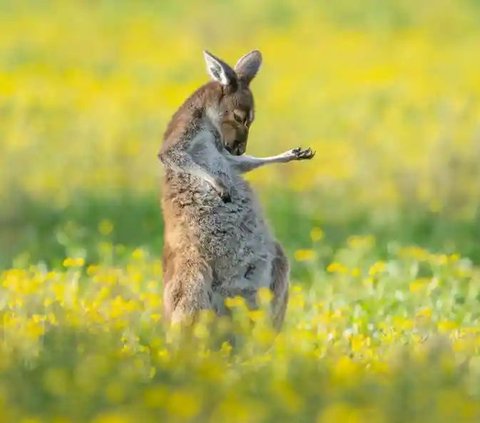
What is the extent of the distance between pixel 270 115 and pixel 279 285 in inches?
375

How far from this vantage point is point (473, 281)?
8.45m

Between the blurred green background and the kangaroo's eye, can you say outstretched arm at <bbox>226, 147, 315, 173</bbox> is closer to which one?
the kangaroo's eye

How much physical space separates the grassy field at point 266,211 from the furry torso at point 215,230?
0.72 feet

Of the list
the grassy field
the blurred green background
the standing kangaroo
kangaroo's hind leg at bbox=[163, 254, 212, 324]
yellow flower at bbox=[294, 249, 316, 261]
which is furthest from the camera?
the blurred green background

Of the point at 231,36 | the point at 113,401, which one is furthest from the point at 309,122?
the point at 113,401

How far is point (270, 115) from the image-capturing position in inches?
637

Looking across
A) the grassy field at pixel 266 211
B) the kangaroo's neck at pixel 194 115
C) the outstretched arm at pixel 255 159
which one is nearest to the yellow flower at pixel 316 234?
the grassy field at pixel 266 211

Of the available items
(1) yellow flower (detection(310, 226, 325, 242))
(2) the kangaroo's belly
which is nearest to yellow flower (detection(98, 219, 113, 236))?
(1) yellow flower (detection(310, 226, 325, 242))

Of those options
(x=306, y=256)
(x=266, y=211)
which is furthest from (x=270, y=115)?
(x=306, y=256)

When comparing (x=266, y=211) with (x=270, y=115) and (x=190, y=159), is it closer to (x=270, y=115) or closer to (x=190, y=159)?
(x=190, y=159)

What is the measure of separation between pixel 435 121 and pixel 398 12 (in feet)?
26.0

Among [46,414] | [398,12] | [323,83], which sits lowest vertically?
[46,414]

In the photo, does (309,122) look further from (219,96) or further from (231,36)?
(219,96)

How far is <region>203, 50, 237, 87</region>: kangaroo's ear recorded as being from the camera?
6594 millimetres
